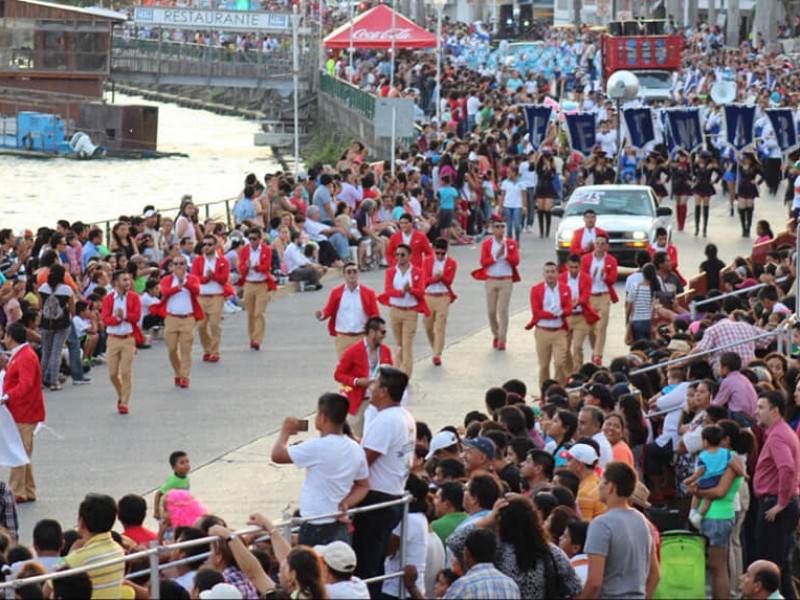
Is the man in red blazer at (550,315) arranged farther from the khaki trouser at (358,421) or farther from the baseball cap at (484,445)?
the baseball cap at (484,445)

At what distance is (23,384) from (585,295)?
7115 millimetres

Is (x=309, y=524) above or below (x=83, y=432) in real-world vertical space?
above

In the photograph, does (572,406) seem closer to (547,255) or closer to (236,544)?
(236,544)

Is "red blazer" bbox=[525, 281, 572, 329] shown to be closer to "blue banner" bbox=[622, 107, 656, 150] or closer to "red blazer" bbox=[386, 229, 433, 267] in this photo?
"red blazer" bbox=[386, 229, 433, 267]

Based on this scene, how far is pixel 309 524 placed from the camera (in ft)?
33.1

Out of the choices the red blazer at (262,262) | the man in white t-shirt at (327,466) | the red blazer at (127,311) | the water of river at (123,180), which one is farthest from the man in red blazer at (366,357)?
the water of river at (123,180)

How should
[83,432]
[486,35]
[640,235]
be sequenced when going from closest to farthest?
[83,432], [640,235], [486,35]

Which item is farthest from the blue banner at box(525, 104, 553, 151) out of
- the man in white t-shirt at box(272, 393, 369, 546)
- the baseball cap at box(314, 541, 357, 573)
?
the baseball cap at box(314, 541, 357, 573)

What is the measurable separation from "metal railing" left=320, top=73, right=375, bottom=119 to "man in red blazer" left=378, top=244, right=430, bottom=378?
29.0 meters

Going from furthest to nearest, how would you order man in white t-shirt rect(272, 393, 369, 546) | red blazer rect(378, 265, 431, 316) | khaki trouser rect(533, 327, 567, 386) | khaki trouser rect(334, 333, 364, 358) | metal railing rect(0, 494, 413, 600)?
red blazer rect(378, 265, 431, 316), khaki trouser rect(533, 327, 567, 386), khaki trouser rect(334, 333, 364, 358), man in white t-shirt rect(272, 393, 369, 546), metal railing rect(0, 494, 413, 600)

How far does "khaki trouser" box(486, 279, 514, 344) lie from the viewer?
22297mm

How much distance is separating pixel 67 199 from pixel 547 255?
113ft

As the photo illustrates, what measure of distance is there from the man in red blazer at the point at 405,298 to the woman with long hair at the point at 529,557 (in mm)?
10657

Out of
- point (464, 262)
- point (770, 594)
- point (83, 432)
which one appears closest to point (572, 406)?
point (770, 594)
